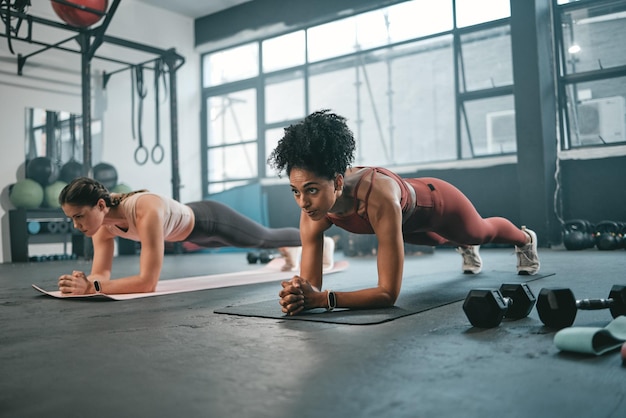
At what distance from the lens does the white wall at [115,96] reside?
619cm

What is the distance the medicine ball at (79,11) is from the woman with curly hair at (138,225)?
2.97 meters

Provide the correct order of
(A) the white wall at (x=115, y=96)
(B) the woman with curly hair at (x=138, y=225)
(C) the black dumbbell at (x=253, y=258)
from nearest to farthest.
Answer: (B) the woman with curly hair at (x=138, y=225), (C) the black dumbbell at (x=253, y=258), (A) the white wall at (x=115, y=96)

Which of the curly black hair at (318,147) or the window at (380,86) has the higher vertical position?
the window at (380,86)

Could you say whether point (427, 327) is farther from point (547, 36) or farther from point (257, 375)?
point (547, 36)

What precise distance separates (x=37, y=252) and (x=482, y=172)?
202 inches

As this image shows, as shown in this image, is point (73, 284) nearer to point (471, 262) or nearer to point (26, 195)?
point (471, 262)

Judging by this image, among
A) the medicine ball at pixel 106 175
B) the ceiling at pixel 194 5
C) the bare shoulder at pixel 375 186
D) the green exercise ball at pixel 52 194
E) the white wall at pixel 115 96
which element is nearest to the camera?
the bare shoulder at pixel 375 186

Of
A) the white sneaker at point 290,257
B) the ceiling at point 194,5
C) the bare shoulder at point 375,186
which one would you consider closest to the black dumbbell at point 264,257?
the white sneaker at point 290,257

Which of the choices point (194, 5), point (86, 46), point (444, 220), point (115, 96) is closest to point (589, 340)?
point (444, 220)

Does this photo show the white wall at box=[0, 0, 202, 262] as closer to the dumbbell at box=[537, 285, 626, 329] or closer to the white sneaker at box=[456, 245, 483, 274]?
the white sneaker at box=[456, 245, 483, 274]

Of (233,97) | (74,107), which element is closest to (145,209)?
(74,107)

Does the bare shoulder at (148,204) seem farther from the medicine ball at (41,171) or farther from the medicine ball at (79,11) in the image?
the medicine ball at (41,171)

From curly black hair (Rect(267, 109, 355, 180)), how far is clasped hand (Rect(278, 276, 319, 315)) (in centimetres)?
34

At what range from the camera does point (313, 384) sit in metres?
1.00
